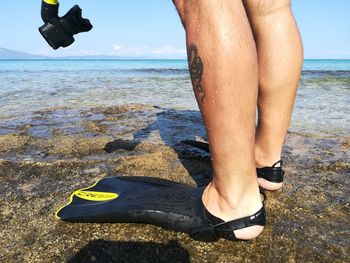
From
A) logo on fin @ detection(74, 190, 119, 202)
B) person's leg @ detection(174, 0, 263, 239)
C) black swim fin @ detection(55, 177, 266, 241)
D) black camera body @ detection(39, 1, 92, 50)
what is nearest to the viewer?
person's leg @ detection(174, 0, 263, 239)

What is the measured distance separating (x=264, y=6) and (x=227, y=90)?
0.64 meters

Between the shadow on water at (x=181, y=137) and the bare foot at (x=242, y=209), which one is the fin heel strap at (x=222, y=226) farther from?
the shadow on water at (x=181, y=137)

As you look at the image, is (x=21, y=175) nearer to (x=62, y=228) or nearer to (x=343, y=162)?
(x=62, y=228)

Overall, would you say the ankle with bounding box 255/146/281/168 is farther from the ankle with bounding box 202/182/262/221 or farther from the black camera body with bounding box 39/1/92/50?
the black camera body with bounding box 39/1/92/50

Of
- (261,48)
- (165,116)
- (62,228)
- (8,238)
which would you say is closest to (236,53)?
(261,48)

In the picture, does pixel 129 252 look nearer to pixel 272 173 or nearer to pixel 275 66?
pixel 272 173

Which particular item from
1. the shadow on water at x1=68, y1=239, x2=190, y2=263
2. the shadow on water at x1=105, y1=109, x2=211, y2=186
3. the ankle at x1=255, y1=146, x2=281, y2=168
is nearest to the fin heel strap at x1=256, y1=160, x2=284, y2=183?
the ankle at x1=255, y1=146, x2=281, y2=168

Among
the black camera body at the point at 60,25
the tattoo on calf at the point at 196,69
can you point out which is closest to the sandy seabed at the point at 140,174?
the tattoo on calf at the point at 196,69

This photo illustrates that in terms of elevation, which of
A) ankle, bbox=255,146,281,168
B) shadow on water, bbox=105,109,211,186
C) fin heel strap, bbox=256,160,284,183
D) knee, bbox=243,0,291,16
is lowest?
shadow on water, bbox=105,109,211,186

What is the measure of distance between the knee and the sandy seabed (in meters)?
0.87

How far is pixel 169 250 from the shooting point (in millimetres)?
1202

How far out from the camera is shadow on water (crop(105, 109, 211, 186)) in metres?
2.05

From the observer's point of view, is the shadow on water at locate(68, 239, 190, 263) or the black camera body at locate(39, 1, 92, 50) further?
the black camera body at locate(39, 1, 92, 50)

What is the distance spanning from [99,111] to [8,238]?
122 inches
